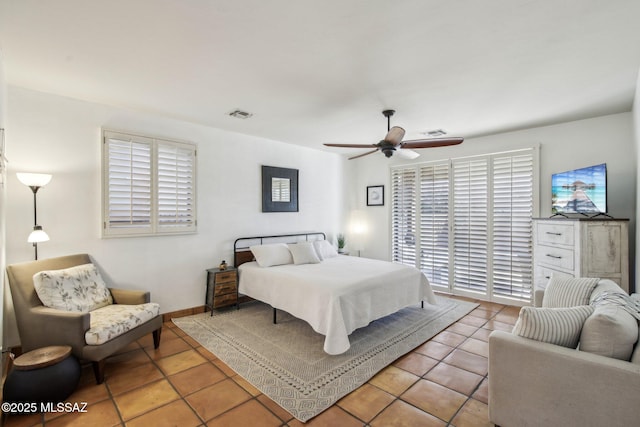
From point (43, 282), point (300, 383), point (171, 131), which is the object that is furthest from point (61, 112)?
point (300, 383)

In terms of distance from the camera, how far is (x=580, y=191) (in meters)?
3.69

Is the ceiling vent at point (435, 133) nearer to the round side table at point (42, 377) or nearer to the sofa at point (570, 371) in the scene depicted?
the sofa at point (570, 371)

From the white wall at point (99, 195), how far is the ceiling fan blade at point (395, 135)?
98.7 inches

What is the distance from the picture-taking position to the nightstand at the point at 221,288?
13.6ft

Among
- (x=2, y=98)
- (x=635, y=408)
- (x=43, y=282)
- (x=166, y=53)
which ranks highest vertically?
(x=166, y=53)

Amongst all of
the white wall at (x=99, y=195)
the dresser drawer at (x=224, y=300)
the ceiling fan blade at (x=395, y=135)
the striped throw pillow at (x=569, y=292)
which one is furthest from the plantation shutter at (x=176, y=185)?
the striped throw pillow at (x=569, y=292)

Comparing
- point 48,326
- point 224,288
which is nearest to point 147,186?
point 224,288

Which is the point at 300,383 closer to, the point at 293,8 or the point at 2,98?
the point at 293,8

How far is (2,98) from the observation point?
104 inches

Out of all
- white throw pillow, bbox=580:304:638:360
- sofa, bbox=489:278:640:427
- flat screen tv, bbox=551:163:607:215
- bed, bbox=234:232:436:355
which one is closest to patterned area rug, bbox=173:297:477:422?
bed, bbox=234:232:436:355

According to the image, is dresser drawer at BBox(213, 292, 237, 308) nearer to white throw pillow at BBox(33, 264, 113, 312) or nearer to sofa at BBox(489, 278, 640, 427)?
white throw pillow at BBox(33, 264, 113, 312)

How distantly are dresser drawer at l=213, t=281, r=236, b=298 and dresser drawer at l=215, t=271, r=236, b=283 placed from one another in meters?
0.04

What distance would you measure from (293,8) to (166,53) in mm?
1170

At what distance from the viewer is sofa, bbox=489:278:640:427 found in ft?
4.96
